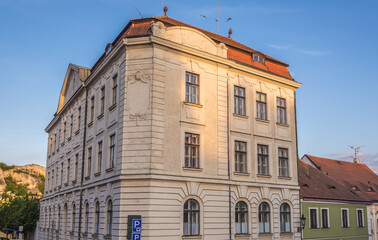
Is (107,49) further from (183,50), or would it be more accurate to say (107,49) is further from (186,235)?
(186,235)

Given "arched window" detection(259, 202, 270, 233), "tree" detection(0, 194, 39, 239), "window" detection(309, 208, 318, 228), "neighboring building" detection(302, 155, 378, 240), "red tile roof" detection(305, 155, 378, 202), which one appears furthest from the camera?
"tree" detection(0, 194, 39, 239)

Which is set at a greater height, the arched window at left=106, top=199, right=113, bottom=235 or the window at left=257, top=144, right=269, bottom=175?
the window at left=257, top=144, right=269, bottom=175

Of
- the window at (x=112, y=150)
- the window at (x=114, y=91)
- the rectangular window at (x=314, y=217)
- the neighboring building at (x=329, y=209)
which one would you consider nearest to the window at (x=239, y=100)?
the window at (x=114, y=91)

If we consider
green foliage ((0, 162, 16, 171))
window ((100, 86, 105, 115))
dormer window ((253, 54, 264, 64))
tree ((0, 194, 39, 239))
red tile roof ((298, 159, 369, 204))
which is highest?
green foliage ((0, 162, 16, 171))

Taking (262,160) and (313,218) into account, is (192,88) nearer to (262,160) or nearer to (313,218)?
(262,160)

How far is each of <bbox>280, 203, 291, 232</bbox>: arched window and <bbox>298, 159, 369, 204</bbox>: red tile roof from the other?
3072 millimetres

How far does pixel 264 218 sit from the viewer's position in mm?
23984

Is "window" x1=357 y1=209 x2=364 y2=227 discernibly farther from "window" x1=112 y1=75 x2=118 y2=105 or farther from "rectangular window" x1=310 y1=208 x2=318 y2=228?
"window" x1=112 y1=75 x2=118 y2=105

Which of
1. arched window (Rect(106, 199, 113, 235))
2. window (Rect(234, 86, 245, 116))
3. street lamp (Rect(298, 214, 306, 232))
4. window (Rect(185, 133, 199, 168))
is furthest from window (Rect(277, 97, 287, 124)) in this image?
arched window (Rect(106, 199, 113, 235))

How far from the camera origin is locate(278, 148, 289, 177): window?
25.8 metres

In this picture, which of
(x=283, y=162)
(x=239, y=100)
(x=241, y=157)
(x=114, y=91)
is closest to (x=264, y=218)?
(x=241, y=157)

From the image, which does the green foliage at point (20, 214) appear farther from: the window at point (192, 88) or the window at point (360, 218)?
the window at point (360, 218)

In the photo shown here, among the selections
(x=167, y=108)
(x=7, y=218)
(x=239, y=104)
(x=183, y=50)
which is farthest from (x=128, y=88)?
(x=7, y=218)

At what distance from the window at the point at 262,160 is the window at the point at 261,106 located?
74.7 inches
